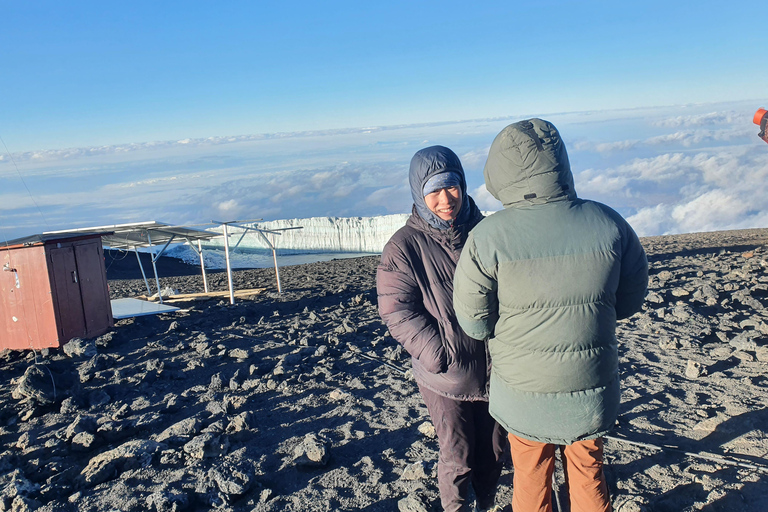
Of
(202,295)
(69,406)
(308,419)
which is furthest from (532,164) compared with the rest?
(202,295)

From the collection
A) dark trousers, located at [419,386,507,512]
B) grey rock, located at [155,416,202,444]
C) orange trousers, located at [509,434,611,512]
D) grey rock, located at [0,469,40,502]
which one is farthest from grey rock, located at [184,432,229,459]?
orange trousers, located at [509,434,611,512]

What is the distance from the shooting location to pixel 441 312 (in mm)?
2314

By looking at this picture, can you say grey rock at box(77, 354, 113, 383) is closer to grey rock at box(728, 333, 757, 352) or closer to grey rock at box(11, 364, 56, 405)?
grey rock at box(11, 364, 56, 405)

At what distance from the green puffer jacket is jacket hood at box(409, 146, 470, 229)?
37 cm

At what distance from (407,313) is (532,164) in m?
0.84

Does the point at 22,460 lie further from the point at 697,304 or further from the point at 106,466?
the point at 697,304

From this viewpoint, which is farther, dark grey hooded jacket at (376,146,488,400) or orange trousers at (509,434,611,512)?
dark grey hooded jacket at (376,146,488,400)

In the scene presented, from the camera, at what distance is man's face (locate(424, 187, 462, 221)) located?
232 centimetres

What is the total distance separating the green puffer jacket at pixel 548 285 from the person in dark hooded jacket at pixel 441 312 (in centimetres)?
31

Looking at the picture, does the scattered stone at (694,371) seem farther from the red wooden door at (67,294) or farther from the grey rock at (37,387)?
the red wooden door at (67,294)

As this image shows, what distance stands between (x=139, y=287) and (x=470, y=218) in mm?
15975

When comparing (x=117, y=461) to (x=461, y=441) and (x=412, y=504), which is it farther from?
(x=461, y=441)

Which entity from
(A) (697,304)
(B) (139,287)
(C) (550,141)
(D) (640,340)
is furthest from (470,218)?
(B) (139,287)

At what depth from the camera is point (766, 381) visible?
4359mm
